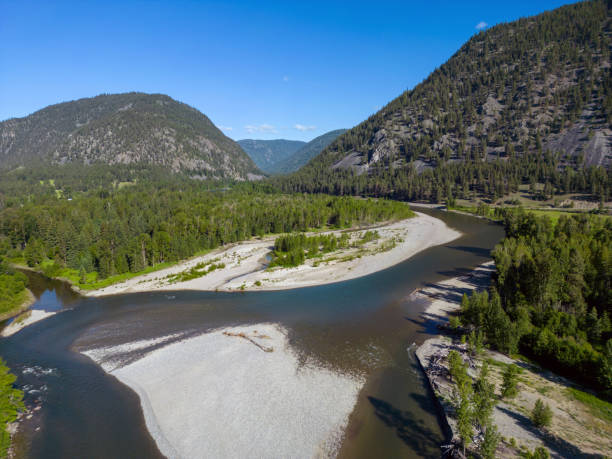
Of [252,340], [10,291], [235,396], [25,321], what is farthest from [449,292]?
[10,291]

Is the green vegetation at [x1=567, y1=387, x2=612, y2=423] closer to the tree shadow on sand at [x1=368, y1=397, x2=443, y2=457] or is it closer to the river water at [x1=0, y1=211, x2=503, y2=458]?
the river water at [x1=0, y1=211, x2=503, y2=458]

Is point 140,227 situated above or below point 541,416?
above

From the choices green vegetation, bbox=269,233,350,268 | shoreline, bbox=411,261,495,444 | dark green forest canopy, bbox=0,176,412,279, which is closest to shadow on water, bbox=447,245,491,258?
shoreline, bbox=411,261,495,444

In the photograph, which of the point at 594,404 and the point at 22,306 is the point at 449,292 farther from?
the point at 22,306

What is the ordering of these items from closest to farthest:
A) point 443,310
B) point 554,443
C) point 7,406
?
point 554,443 → point 7,406 → point 443,310

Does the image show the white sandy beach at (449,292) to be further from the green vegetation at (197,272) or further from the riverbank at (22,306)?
the riverbank at (22,306)

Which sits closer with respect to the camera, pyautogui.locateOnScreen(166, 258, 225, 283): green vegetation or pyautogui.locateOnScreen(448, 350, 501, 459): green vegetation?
pyautogui.locateOnScreen(448, 350, 501, 459): green vegetation
